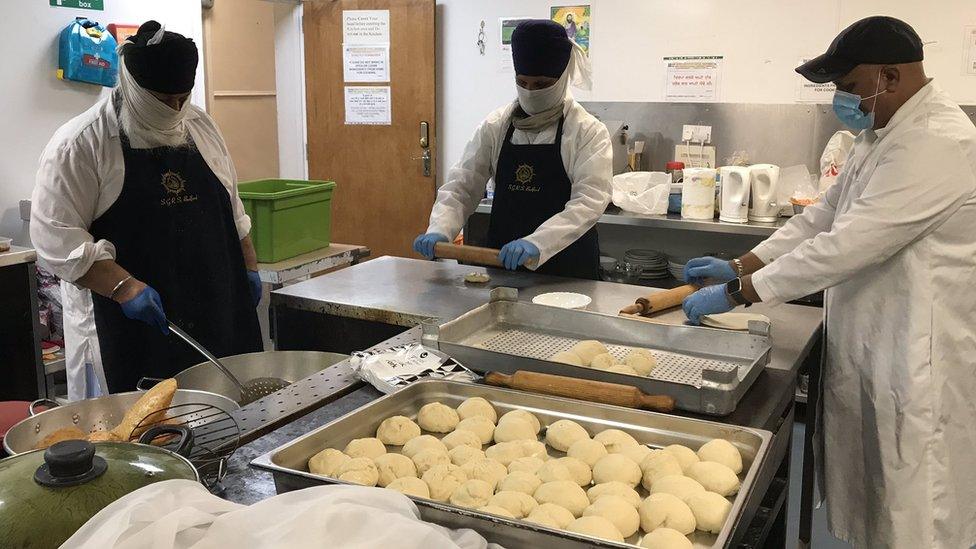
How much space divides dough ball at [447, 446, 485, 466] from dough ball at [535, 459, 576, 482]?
11 centimetres

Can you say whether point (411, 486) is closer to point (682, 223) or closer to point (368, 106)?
point (682, 223)

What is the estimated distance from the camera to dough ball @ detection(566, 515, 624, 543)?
3.69 ft

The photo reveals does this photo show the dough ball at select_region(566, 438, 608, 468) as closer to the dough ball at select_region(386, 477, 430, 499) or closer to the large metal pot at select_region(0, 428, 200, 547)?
the dough ball at select_region(386, 477, 430, 499)

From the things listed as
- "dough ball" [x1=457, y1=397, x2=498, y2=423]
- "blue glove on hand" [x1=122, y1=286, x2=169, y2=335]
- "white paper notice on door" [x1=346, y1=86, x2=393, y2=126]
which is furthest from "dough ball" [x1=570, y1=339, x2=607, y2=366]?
"white paper notice on door" [x1=346, y1=86, x2=393, y2=126]

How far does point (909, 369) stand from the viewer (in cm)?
208

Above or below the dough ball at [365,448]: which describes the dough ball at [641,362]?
above

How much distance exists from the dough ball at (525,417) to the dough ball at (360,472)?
0.28 metres

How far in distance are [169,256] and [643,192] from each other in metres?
2.61

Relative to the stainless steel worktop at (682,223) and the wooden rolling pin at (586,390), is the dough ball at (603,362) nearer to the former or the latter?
the wooden rolling pin at (586,390)

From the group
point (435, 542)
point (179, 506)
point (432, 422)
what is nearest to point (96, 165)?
point (432, 422)

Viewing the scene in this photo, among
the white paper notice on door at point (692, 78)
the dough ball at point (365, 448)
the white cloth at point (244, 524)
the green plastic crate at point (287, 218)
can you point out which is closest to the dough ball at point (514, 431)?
the dough ball at point (365, 448)

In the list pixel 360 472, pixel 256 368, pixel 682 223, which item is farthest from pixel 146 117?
pixel 682 223

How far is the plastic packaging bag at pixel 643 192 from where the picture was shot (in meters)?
4.27

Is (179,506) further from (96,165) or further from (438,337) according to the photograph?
(96,165)
